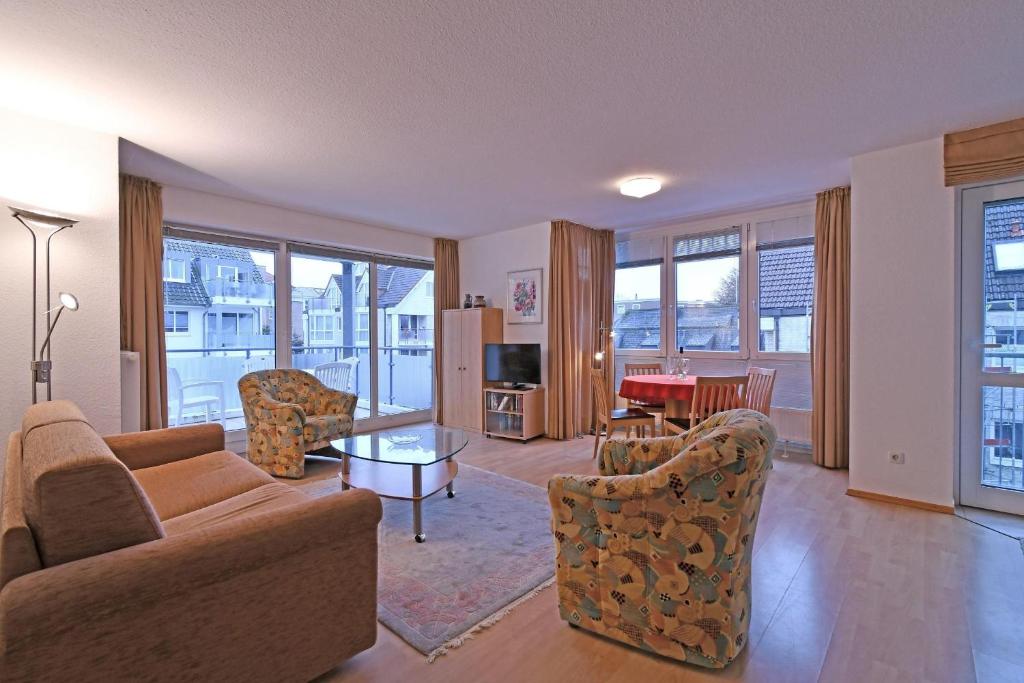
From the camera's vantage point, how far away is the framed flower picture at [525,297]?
5.39 meters

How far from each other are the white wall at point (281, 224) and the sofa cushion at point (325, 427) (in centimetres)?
198

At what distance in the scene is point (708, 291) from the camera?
513 centimetres

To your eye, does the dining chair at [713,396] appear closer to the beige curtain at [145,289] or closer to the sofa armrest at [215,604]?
the sofa armrest at [215,604]

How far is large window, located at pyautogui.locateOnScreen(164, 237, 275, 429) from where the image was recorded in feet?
14.3

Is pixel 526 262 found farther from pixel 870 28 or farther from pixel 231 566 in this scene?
pixel 231 566

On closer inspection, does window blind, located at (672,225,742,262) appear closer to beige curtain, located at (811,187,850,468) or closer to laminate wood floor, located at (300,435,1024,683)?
beige curtain, located at (811,187,850,468)

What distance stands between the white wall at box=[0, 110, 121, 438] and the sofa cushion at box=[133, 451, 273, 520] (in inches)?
33.4

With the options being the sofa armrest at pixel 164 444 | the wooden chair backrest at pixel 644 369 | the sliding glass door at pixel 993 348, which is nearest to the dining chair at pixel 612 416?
the wooden chair backrest at pixel 644 369

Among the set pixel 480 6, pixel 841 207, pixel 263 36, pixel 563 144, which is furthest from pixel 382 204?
pixel 841 207

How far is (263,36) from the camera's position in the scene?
1998 millimetres

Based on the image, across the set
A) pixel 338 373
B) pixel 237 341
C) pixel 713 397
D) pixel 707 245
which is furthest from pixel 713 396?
pixel 237 341

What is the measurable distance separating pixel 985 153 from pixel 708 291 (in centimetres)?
246

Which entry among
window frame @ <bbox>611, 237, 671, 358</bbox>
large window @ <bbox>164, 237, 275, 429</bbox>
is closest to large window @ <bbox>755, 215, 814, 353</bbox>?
window frame @ <bbox>611, 237, 671, 358</bbox>

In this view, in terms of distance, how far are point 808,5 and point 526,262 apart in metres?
3.84
